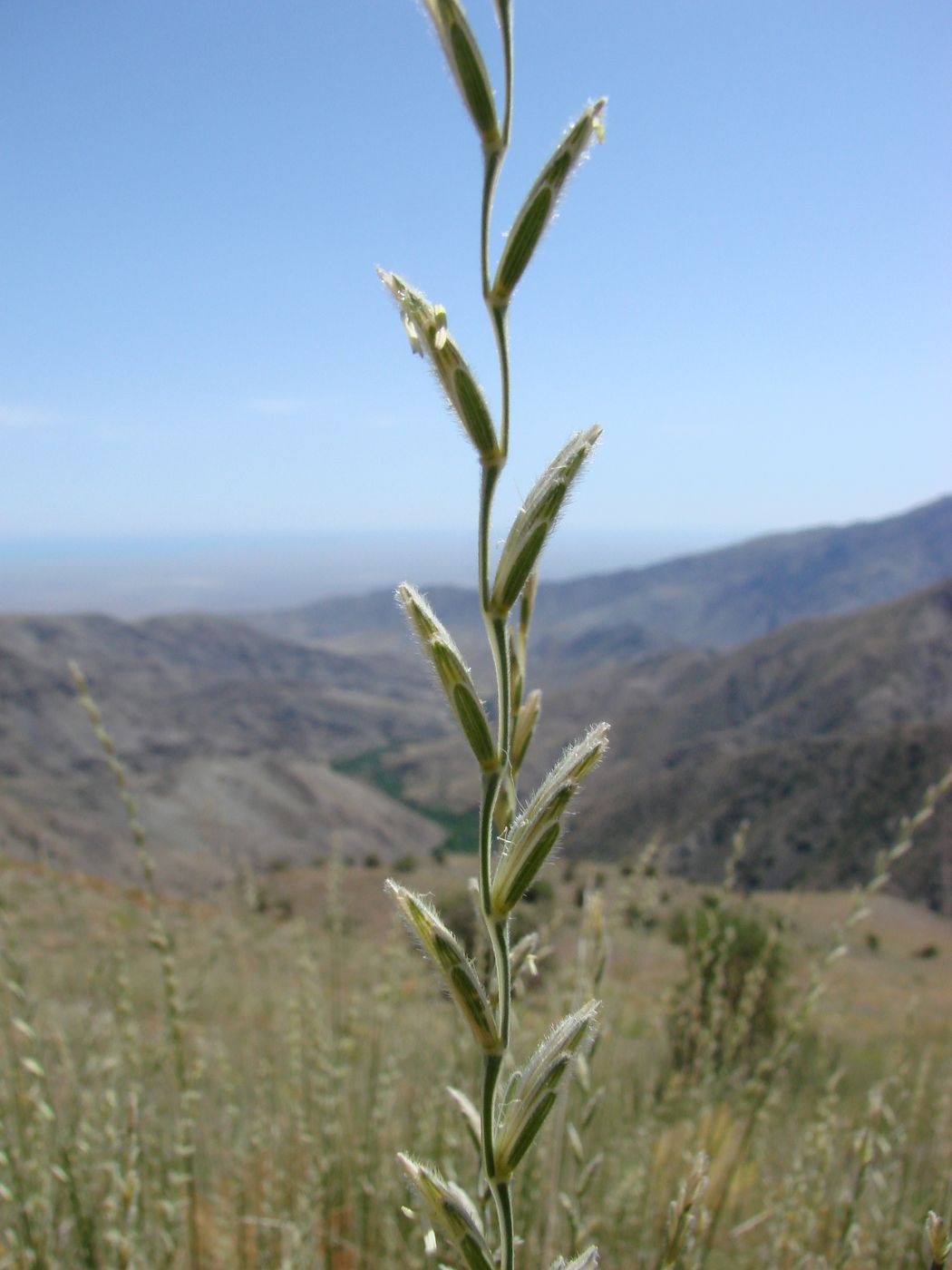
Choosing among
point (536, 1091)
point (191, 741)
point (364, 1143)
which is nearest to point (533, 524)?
point (536, 1091)

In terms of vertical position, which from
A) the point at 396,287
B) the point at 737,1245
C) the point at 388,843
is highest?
the point at 396,287

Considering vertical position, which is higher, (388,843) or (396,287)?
(396,287)

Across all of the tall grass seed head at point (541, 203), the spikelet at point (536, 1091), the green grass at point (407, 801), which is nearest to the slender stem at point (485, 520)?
the tall grass seed head at point (541, 203)

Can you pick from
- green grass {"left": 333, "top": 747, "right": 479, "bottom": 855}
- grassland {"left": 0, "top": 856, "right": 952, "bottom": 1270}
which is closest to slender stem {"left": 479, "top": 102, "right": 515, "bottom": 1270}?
grassland {"left": 0, "top": 856, "right": 952, "bottom": 1270}

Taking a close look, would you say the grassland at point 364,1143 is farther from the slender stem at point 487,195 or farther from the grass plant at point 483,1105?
the slender stem at point 487,195

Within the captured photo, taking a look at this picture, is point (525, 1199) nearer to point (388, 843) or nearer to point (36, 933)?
point (36, 933)

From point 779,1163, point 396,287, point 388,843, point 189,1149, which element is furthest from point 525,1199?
point 388,843

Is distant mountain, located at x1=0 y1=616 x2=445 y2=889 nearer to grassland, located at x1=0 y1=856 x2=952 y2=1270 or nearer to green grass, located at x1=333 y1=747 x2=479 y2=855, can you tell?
green grass, located at x1=333 y1=747 x2=479 y2=855
